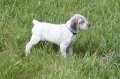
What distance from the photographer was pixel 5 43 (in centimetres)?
602

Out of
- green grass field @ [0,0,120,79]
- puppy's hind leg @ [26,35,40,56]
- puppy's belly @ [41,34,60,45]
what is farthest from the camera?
puppy's hind leg @ [26,35,40,56]

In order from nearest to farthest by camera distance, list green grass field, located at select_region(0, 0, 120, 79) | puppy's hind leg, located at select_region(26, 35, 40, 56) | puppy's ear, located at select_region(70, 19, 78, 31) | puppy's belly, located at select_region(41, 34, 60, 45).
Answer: green grass field, located at select_region(0, 0, 120, 79) < puppy's ear, located at select_region(70, 19, 78, 31) < puppy's belly, located at select_region(41, 34, 60, 45) < puppy's hind leg, located at select_region(26, 35, 40, 56)

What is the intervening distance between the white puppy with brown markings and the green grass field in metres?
0.13

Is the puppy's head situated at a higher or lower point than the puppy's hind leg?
higher

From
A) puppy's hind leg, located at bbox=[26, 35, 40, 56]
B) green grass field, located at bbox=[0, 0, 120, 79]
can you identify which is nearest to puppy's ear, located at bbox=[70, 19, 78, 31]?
green grass field, located at bbox=[0, 0, 120, 79]

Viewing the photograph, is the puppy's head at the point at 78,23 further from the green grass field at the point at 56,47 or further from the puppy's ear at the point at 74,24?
the green grass field at the point at 56,47

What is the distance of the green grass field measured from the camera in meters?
5.09

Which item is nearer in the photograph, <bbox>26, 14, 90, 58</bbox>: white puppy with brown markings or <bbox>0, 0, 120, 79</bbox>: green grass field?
<bbox>0, 0, 120, 79</bbox>: green grass field

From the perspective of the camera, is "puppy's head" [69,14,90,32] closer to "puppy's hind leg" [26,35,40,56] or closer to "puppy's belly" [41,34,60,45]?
"puppy's belly" [41,34,60,45]

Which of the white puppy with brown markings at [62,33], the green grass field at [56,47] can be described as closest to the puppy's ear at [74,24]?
the white puppy with brown markings at [62,33]

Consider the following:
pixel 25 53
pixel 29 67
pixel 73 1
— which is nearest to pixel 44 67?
pixel 29 67

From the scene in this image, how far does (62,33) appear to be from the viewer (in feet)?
18.1

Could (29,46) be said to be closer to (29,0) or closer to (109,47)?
(109,47)

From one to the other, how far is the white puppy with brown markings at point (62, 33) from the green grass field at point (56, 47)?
130 mm
